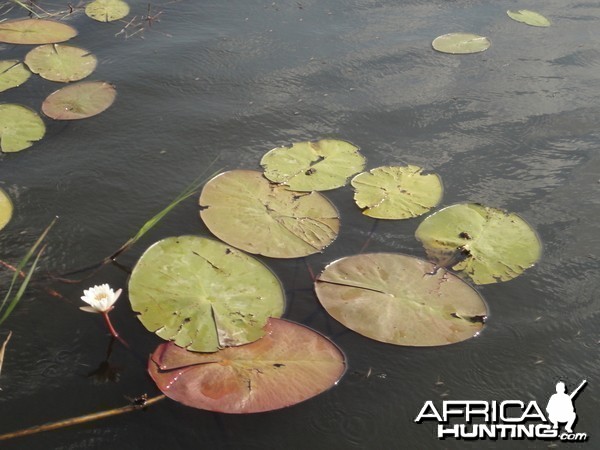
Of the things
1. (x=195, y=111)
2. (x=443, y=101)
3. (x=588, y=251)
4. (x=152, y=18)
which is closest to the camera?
(x=588, y=251)

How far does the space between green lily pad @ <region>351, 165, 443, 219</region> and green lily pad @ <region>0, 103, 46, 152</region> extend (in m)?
1.56

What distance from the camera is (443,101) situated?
3.63m

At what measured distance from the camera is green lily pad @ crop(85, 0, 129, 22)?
160 inches

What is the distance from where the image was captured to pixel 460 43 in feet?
13.6

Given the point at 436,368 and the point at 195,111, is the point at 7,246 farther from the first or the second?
the point at 436,368

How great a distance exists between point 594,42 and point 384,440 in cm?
354

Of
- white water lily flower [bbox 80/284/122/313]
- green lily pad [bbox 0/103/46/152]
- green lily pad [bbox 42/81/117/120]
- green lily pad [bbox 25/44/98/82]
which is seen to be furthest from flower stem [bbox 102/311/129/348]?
green lily pad [bbox 25/44/98/82]

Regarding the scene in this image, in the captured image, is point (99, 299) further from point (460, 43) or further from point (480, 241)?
point (460, 43)

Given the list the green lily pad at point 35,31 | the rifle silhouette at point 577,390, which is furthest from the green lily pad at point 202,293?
the green lily pad at point 35,31

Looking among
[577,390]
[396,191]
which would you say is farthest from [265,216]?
[577,390]

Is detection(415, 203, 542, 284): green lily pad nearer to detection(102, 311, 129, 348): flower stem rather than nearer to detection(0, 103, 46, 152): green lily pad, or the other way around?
detection(102, 311, 129, 348): flower stem

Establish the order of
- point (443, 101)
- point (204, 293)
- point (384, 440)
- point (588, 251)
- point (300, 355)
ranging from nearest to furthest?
point (384, 440) → point (300, 355) → point (204, 293) → point (588, 251) → point (443, 101)

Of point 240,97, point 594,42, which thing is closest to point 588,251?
point 240,97

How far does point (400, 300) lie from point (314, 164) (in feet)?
3.03
